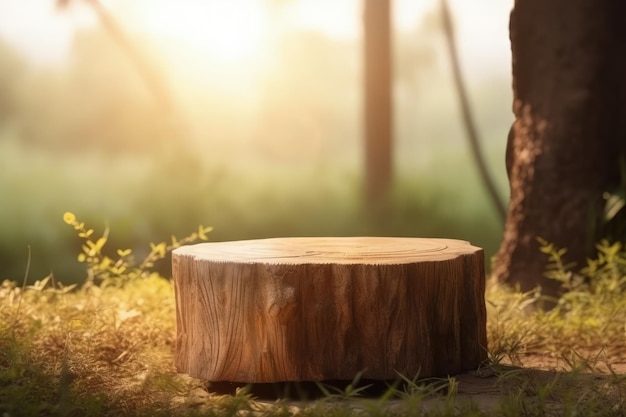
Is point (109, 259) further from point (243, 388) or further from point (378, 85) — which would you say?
point (378, 85)

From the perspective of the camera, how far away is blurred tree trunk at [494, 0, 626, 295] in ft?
16.4

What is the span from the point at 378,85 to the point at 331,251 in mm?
3973

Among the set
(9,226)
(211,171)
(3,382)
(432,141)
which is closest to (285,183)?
(211,171)

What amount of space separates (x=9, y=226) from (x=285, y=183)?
2284 mm

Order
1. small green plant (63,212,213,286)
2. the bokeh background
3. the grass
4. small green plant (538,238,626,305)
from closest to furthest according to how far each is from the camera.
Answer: the grass, small green plant (63,212,213,286), small green plant (538,238,626,305), the bokeh background

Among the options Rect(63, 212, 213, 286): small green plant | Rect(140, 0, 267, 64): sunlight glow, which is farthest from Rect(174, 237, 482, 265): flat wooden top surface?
Rect(140, 0, 267, 64): sunlight glow

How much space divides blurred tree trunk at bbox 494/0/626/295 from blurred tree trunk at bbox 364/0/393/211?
2238 mm

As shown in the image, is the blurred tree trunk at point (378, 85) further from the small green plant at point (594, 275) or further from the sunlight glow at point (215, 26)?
the small green plant at point (594, 275)

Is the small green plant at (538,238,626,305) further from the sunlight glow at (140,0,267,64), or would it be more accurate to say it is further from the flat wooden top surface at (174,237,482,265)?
the sunlight glow at (140,0,267,64)

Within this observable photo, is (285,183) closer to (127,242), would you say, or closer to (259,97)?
(259,97)

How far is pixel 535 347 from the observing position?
4.21m

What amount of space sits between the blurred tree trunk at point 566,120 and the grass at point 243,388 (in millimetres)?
185

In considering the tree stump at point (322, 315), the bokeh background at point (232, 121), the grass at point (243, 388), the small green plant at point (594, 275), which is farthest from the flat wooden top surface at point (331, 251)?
the bokeh background at point (232, 121)

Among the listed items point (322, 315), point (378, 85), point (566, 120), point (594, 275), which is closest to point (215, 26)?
point (378, 85)
